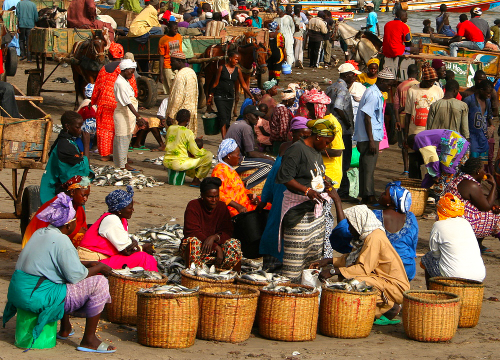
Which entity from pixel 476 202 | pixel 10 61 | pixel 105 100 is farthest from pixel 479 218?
pixel 10 61

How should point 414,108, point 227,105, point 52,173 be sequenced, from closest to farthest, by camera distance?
point 52,173 < point 414,108 < point 227,105

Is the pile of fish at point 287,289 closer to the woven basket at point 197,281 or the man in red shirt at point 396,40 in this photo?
the woven basket at point 197,281

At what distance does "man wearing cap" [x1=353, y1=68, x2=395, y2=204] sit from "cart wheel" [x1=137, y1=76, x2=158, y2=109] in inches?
277

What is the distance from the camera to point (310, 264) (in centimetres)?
634

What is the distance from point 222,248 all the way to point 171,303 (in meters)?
1.65

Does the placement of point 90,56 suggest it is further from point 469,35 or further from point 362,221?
point 362,221

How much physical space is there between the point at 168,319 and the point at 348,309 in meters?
1.38

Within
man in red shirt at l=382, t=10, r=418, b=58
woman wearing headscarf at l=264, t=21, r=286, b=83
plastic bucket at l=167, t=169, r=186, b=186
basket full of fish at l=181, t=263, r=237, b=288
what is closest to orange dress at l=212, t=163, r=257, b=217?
basket full of fish at l=181, t=263, r=237, b=288

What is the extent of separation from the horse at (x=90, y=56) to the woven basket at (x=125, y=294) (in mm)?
9459

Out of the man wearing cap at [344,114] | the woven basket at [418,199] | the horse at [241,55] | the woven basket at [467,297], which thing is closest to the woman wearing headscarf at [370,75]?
the man wearing cap at [344,114]

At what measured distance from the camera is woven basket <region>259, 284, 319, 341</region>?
5496 mm

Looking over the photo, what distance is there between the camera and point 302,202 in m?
6.22

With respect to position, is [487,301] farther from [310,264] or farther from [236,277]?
[236,277]

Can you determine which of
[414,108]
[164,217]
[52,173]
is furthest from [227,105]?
[52,173]
